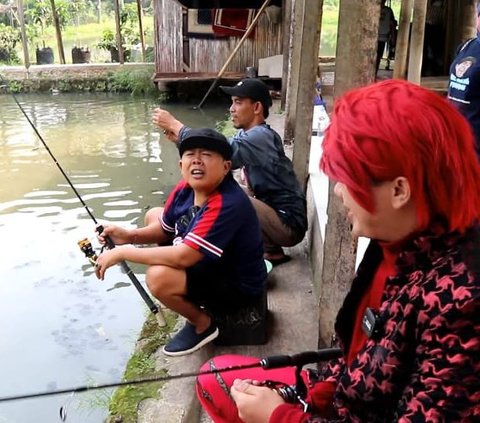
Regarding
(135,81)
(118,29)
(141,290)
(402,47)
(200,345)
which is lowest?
(135,81)

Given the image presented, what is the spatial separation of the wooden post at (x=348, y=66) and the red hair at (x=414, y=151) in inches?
43.6

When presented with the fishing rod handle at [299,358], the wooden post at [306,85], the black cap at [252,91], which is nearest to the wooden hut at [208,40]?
the wooden post at [306,85]

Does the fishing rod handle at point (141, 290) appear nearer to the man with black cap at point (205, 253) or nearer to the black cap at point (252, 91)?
the man with black cap at point (205, 253)

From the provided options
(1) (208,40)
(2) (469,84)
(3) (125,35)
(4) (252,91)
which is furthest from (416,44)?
(3) (125,35)

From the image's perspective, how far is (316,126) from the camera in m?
6.37

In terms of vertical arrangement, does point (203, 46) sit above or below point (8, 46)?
above

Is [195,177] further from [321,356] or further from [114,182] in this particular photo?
[114,182]

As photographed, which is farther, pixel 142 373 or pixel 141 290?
pixel 141 290

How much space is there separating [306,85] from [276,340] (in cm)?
224

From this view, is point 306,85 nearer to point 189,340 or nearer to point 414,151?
point 189,340

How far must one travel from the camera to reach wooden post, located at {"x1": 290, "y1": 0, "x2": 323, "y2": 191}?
4.66 metres

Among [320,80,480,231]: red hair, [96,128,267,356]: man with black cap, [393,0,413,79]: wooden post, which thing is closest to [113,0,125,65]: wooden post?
[393,0,413,79]: wooden post

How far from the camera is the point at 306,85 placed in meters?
4.67

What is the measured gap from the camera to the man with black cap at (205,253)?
278 cm
